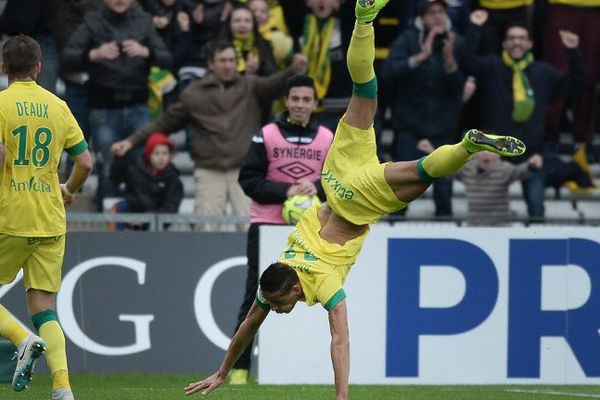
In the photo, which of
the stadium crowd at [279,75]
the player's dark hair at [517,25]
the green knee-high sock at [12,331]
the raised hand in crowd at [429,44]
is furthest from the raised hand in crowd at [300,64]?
the green knee-high sock at [12,331]

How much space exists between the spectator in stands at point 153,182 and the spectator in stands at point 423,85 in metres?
2.63

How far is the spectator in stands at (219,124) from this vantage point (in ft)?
47.7

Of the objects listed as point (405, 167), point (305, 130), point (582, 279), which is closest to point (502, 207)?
point (582, 279)

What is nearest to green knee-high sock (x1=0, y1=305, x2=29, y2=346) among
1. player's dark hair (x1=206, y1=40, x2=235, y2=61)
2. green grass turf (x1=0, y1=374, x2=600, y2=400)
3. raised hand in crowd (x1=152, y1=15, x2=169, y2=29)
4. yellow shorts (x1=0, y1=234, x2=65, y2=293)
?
yellow shorts (x1=0, y1=234, x2=65, y2=293)

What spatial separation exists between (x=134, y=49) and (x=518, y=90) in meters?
4.36

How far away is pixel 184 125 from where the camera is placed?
14711mm

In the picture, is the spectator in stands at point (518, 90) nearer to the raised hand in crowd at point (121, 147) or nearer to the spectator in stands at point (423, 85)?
the spectator in stands at point (423, 85)

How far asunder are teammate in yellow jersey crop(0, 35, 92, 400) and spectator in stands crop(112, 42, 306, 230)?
202 inches

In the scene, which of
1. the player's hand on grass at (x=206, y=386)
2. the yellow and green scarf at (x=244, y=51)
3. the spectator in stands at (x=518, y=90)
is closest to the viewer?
the player's hand on grass at (x=206, y=386)

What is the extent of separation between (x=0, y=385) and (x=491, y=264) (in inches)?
171

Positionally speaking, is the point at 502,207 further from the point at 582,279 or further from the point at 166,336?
the point at 166,336

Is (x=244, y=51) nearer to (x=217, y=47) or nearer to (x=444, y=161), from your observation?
(x=217, y=47)

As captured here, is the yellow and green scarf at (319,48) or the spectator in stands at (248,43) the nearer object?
the spectator in stands at (248,43)

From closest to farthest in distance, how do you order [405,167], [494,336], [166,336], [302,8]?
[405,167] < [494,336] < [166,336] < [302,8]
